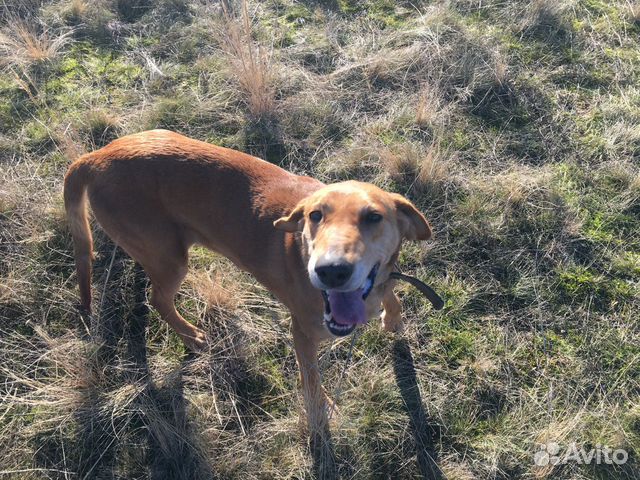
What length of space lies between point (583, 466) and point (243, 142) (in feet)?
13.4

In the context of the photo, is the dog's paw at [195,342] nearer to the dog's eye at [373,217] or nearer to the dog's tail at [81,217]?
the dog's tail at [81,217]

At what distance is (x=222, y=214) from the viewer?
3.40 meters

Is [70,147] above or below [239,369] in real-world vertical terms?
above

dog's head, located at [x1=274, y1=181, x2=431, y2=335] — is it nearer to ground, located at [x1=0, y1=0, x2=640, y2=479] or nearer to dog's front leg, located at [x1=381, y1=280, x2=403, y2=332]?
dog's front leg, located at [x1=381, y1=280, x2=403, y2=332]

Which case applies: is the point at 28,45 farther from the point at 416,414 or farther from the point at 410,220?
the point at 416,414

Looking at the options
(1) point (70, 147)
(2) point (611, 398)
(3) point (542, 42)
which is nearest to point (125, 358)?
(1) point (70, 147)

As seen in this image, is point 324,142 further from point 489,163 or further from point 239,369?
point 239,369

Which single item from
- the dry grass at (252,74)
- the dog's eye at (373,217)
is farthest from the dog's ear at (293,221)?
the dry grass at (252,74)

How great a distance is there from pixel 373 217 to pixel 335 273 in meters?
0.50

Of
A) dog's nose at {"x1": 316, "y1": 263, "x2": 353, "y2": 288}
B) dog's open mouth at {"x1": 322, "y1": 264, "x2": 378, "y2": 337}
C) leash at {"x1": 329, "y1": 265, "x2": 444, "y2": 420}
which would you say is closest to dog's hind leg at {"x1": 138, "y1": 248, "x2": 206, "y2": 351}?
leash at {"x1": 329, "y1": 265, "x2": 444, "y2": 420}

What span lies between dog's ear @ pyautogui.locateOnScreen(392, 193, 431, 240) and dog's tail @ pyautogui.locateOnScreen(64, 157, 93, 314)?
218 centimetres

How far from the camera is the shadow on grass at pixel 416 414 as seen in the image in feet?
10.8

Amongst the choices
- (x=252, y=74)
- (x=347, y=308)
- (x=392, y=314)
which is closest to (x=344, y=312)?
(x=347, y=308)

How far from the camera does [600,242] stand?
167 inches
